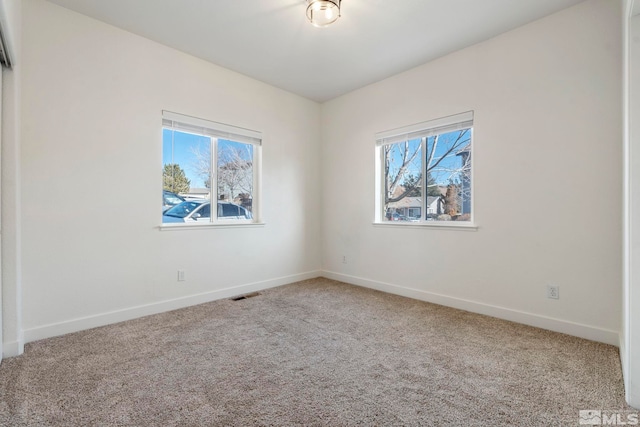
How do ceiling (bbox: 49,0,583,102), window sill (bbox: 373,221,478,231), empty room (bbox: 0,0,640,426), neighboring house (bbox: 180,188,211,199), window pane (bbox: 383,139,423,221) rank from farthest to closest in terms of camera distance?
window pane (bbox: 383,139,423,221)
neighboring house (bbox: 180,188,211,199)
window sill (bbox: 373,221,478,231)
ceiling (bbox: 49,0,583,102)
empty room (bbox: 0,0,640,426)

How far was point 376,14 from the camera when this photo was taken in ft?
8.48

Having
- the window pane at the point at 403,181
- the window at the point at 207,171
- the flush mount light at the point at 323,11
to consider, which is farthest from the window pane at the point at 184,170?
the window pane at the point at 403,181

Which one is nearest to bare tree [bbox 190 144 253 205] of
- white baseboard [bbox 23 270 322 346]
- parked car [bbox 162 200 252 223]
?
parked car [bbox 162 200 252 223]

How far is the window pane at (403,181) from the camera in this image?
12.1ft

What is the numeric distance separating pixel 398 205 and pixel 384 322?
163 cm

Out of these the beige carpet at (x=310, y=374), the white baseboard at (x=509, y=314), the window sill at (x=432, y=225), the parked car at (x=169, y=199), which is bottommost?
the beige carpet at (x=310, y=374)

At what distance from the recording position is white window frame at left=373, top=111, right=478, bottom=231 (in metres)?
3.12

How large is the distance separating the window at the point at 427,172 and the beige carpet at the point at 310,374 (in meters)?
1.24

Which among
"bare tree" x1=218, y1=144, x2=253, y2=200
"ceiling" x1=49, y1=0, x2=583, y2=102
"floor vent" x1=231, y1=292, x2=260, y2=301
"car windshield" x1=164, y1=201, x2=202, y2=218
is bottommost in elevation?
"floor vent" x1=231, y1=292, x2=260, y2=301

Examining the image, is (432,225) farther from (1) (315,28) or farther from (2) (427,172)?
(1) (315,28)

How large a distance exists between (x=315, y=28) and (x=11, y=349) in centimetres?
356

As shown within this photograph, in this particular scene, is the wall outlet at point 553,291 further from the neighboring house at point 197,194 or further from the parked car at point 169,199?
the parked car at point 169,199

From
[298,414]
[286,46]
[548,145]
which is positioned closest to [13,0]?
[286,46]

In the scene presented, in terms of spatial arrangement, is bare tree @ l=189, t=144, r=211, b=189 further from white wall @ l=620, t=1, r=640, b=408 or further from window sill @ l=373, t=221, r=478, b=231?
white wall @ l=620, t=1, r=640, b=408
